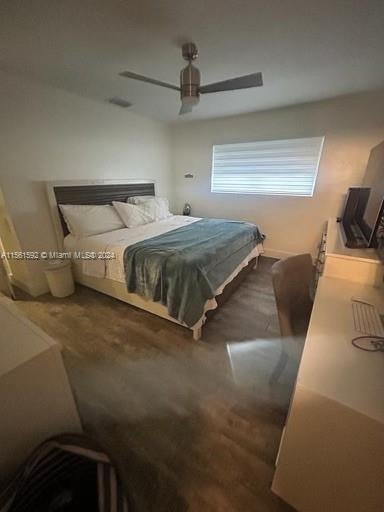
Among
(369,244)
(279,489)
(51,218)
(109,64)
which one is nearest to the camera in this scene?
(279,489)

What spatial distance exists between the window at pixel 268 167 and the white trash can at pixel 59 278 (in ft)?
9.39

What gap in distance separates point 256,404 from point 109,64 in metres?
3.05

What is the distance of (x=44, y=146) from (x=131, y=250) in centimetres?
169

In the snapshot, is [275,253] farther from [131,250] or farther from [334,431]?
[334,431]

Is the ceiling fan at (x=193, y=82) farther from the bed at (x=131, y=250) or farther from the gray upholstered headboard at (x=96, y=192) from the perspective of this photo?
the gray upholstered headboard at (x=96, y=192)

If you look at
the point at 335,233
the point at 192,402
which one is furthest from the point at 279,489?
the point at 335,233

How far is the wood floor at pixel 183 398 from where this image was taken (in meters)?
1.03

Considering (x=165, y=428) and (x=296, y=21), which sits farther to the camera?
(x=296, y=21)

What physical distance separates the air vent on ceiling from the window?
5.19ft

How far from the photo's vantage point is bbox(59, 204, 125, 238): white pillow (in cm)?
261

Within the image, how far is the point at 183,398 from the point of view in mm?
1435

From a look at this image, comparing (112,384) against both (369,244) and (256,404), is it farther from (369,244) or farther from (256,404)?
(369,244)

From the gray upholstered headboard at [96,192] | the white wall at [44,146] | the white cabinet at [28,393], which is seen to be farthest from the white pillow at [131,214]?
the white cabinet at [28,393]

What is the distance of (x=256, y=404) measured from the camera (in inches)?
54.5
